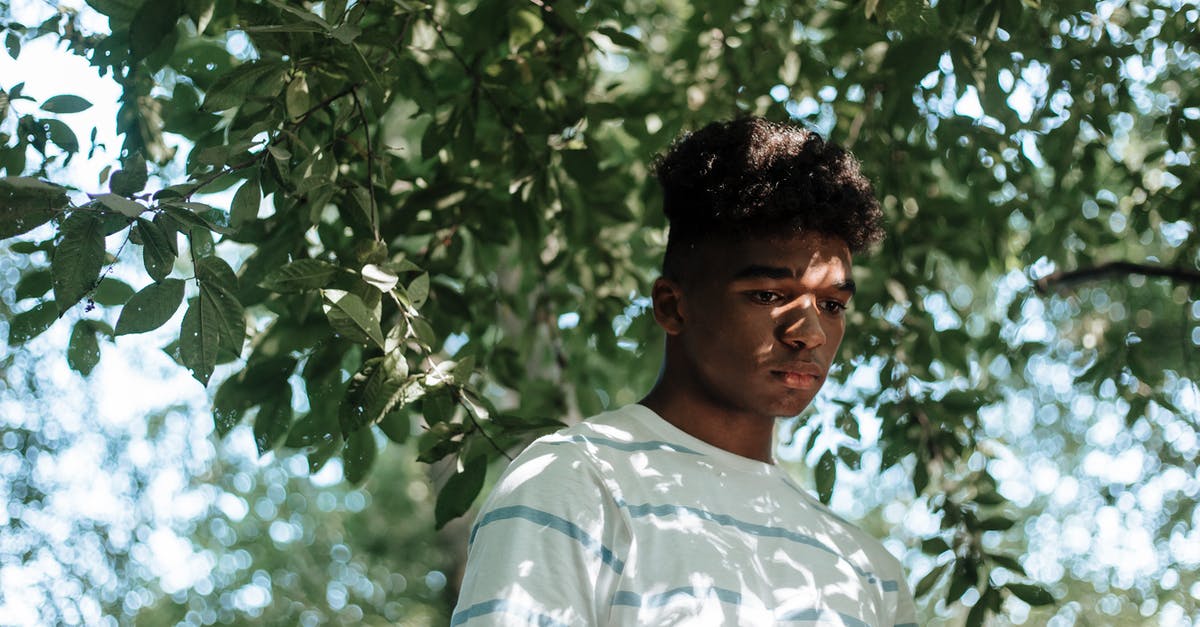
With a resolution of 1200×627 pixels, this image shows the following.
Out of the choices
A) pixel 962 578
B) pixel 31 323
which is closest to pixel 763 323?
pixel 962 578

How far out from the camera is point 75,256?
1.77m

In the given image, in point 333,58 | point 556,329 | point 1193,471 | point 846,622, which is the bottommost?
point 1193,471

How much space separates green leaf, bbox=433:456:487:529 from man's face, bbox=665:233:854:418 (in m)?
0.49

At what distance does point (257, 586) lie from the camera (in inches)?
456

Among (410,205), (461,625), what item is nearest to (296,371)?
(410,205)

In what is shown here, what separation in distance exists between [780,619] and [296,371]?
137 cm

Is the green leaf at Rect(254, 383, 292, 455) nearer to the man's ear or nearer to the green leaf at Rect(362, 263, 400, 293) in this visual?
the green leaf at Rect(362, 263, 400, 293)

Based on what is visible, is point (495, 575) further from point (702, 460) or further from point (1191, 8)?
point (1191, 8)

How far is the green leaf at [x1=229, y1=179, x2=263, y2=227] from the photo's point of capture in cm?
203

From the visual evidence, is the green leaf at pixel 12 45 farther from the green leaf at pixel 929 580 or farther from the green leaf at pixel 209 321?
the green leaf at pixel 929 580

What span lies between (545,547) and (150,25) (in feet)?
4.34

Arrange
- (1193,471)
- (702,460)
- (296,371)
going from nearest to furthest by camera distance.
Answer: (702,460), (296,371), (1193,471)

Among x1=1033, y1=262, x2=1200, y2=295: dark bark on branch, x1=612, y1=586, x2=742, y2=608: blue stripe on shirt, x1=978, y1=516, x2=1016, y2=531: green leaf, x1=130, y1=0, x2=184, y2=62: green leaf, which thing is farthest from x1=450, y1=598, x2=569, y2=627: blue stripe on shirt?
x1=1033, y1=262, x2=1200, y2=295: dark bark on branch

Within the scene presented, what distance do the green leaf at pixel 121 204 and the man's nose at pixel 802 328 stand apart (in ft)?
3.38
